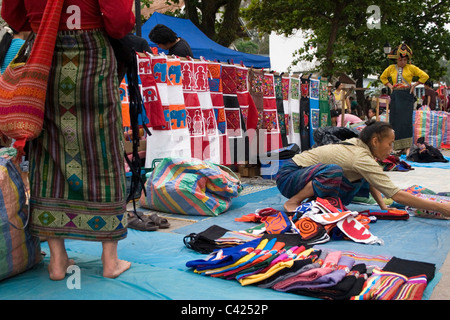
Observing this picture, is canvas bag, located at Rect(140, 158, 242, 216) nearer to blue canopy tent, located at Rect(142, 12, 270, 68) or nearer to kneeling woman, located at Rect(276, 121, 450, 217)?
kneeling woman, located at Rect(276, 121, 450, 217)

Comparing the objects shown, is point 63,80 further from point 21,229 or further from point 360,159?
point 360,159

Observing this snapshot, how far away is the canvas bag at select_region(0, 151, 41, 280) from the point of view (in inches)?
99.2

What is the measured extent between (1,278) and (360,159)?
107 inches

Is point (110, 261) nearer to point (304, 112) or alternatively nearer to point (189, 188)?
point (189, 188)

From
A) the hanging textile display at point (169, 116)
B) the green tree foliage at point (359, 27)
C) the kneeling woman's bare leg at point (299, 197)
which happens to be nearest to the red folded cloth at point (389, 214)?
the kneeling woman's bare leg at point (299, 197)

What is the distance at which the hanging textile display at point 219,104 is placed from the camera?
5781 millimetres

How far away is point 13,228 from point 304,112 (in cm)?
555

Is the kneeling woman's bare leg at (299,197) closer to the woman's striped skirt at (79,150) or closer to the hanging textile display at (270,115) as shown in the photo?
the woman's striped skirt at (79,150)

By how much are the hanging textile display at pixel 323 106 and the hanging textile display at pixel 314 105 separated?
11cm

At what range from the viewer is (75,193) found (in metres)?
→ 2.56

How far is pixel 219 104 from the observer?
19.2 ft

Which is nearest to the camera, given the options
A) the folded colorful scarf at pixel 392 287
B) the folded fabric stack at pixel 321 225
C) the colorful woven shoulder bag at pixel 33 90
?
the folded colorful scarf at pixel 392 287

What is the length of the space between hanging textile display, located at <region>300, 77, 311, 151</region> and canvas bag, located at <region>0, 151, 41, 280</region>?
530 centimetres

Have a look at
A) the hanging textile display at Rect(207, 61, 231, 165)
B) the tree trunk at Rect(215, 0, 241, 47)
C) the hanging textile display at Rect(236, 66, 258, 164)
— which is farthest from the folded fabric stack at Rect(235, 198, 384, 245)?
the tree trunk at Rect(215, 0, 241, 47)
